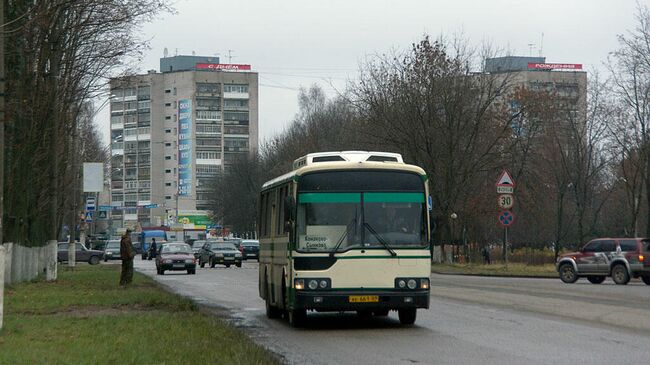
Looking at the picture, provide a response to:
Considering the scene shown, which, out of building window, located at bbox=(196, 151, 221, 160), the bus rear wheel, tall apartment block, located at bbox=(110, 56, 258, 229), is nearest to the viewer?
the bus rear wheel

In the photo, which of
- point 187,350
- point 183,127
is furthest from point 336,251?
point 183,127

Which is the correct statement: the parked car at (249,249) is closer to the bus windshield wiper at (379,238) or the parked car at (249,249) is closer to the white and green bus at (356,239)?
the white and green bus at (356,239)

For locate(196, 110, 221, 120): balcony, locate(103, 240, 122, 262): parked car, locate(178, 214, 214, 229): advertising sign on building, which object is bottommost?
locate(103, 240, 122, 262): parked car

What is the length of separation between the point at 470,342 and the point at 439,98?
4815 cm

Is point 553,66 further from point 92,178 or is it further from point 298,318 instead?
point 298,318

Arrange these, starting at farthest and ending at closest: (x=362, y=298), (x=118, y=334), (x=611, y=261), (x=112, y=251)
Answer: (x=112, y=251)
(x=611, y=261)
(x=362, y=298)
(x=118, y=334)

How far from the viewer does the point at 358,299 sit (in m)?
18.4

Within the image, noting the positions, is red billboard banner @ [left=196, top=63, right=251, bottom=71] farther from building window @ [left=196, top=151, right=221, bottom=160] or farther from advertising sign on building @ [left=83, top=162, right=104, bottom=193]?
advertising sign on building @ [left=83, top=162, right=104, bottom=193]

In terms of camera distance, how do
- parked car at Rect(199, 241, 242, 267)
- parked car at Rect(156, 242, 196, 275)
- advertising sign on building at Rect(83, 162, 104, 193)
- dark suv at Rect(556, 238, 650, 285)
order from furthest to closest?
parked car at Rect(199, 241, 242, 267), parked car at Rect(156, 242, 196, 275), advertising sign on building at Rect(83, 162, 104, 193), dark suv at Rect(556, 238, 650, 285)

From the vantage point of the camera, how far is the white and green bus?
1841 cm

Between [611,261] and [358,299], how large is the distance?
21606 millimetres

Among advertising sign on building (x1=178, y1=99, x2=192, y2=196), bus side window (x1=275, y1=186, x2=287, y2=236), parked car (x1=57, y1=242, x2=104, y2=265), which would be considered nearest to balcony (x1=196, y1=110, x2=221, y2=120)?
advertising sign on building (x1=178, y1=99, x2=192, y2=196)

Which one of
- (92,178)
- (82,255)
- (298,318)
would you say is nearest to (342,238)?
(298,318)

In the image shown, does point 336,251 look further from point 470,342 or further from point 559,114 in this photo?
point 559,114
